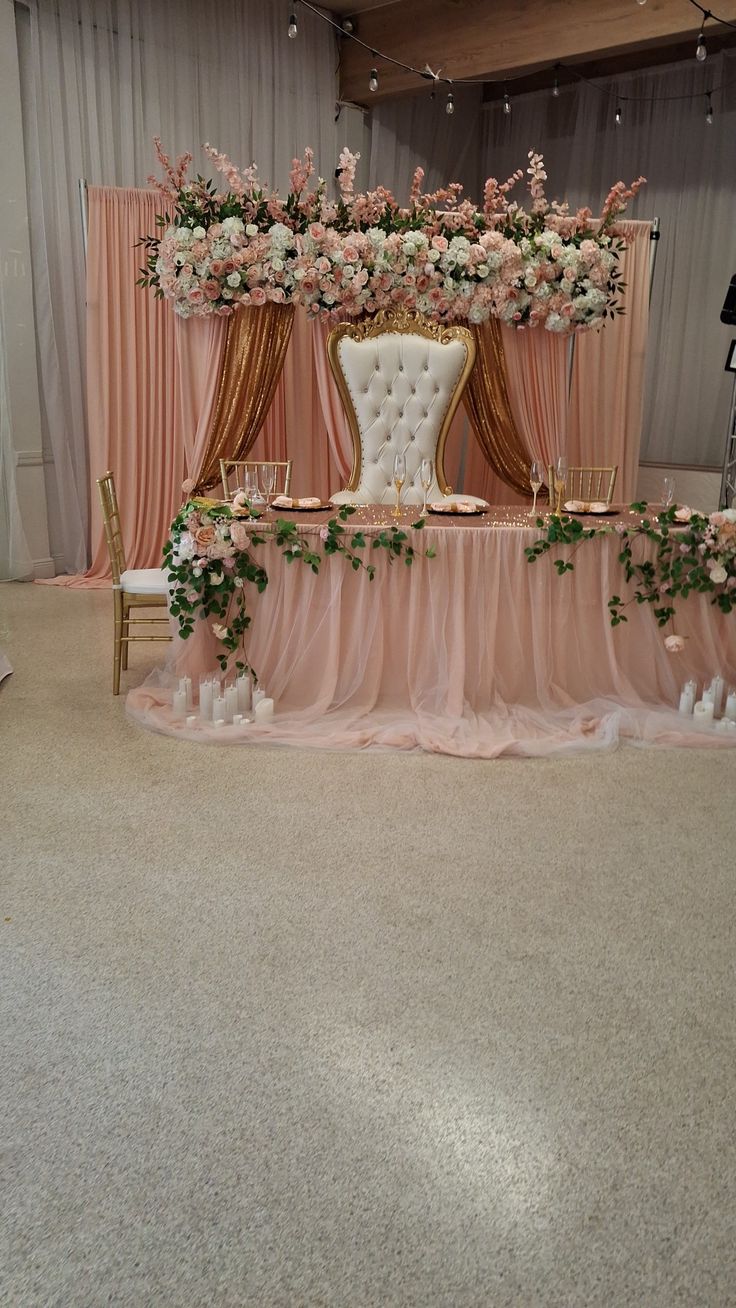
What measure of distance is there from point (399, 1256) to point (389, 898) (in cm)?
114

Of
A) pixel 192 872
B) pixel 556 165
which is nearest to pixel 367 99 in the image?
pixel 556 165

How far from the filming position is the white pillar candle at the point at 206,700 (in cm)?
388

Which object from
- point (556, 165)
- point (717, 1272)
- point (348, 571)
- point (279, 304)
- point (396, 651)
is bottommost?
point (717, 1272)

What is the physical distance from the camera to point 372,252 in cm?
518

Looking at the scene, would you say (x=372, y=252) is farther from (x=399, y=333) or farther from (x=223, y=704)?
(x=223, y=704)

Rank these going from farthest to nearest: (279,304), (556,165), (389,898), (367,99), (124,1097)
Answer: (556,165) < (367,99) < (279,304) < (389,898) < (124,1097)

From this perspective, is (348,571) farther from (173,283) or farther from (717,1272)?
(717,1272)

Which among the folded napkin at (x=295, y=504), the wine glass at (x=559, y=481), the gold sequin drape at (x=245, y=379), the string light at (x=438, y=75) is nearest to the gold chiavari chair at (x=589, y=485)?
the wine glass at (x=559, y=481)

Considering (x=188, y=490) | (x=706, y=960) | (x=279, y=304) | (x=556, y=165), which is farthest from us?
(x=556, y=165)

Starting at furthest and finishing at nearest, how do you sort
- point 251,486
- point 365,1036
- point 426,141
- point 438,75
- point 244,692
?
point 426,141 < point 438,75 < point 251,486 < point 244,692 < point 365,1036

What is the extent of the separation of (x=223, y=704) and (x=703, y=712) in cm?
189

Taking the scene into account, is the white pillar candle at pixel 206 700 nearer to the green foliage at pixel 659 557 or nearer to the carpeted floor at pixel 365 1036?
the carpeted floor at pixel 365 1036

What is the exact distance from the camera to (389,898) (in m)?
2.68

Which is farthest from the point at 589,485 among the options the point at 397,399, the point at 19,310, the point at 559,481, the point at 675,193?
the point at 675,193
